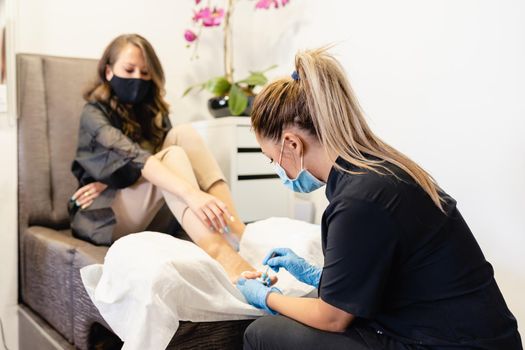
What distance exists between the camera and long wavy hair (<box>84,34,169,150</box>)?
149 cm

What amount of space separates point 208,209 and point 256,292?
1.20ft

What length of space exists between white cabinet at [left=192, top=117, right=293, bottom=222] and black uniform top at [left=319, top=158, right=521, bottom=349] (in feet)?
3.21

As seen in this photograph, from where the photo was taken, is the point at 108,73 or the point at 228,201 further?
the point at 108,73

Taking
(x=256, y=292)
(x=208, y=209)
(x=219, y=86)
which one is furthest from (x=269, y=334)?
(x=219, y=86)

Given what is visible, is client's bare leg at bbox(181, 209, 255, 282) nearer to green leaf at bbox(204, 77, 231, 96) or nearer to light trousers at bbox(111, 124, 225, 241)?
A: light trousers at bbox(111, 124, 225, 241)

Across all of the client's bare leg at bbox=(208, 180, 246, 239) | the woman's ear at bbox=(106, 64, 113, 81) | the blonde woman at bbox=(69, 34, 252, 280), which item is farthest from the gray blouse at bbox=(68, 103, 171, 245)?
the client's bare leg at bbox=(208, 180, 246, 239)

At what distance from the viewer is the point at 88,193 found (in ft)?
4.61

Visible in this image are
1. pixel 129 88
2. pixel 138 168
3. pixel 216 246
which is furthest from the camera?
pixel 129 88

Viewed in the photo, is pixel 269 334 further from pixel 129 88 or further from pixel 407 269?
pixel 129 88

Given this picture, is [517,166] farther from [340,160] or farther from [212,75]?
[212,75]

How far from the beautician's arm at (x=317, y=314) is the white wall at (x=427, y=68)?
876 millimetres

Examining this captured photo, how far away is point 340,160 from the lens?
770 millimetres

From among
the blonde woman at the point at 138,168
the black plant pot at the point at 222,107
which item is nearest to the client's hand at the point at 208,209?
the blonde woman at the point at 138,168

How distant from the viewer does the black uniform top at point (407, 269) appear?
0.69 metres
